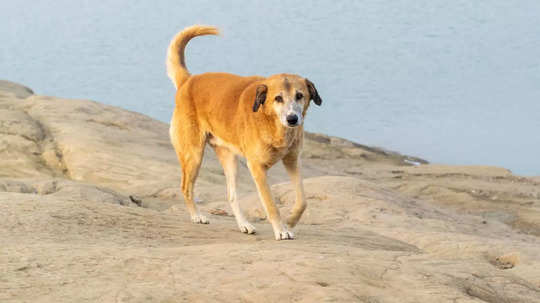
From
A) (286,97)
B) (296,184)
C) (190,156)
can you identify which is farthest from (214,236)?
(286,97)

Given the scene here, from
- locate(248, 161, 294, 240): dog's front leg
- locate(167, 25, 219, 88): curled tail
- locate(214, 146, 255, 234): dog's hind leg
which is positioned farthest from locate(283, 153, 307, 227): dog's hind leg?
locate(167, 25, 219, 88): curled tail

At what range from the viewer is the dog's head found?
16.6ft

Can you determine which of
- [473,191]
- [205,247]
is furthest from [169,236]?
[473,191]

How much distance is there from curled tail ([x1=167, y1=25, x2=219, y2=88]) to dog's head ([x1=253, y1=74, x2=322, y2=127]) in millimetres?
1738

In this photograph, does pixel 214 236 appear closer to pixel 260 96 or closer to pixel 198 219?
pixel 198 219

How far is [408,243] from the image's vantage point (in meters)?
6.89

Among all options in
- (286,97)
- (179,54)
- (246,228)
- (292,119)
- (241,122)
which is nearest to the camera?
(292,119)

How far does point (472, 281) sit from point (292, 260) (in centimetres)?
118

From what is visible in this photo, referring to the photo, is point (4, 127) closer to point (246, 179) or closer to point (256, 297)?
Answer: point (246, 179)

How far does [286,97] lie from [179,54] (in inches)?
89.5

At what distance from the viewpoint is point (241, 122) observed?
581cm

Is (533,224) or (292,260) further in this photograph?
(533,224)

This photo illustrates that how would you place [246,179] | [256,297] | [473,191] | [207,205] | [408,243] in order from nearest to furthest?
[256,297]
[408,243]
[207,205]
[246,179]
[473,191]

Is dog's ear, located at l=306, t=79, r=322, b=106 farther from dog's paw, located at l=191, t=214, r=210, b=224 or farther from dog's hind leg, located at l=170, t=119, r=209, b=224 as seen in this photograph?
dog's paw, located at l=191, t=214, r=210, b=224
